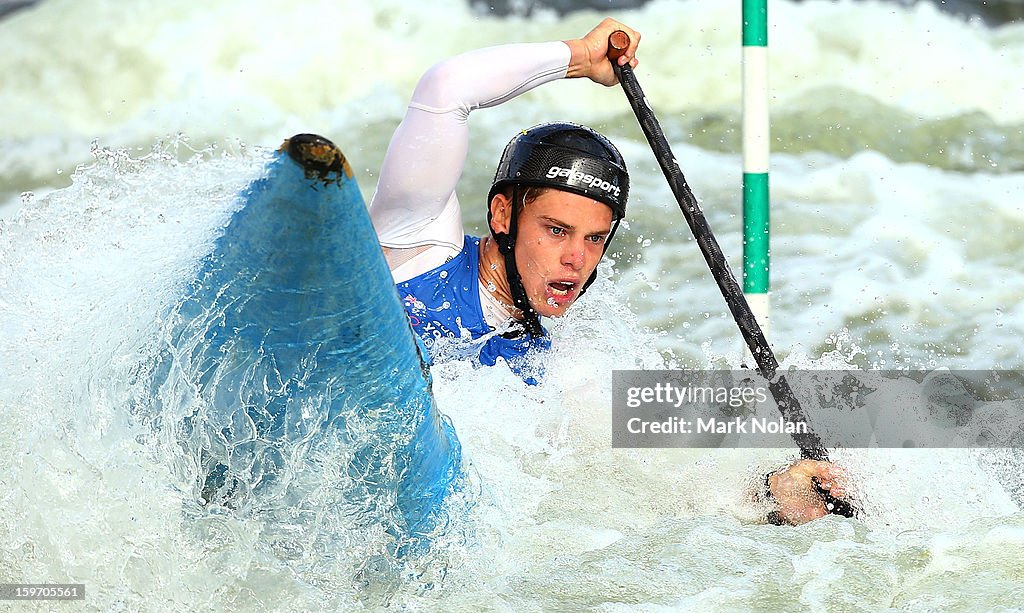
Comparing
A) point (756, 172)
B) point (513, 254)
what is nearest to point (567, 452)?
point (513, 254)

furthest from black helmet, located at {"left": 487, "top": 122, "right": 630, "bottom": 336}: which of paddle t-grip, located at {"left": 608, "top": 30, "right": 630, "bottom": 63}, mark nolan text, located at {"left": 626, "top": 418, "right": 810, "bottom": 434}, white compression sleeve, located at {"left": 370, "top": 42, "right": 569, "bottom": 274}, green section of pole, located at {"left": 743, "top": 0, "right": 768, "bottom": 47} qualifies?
green section of pole, located at {"left": 743, "top": 0, "right": 768, "bottom": 47}

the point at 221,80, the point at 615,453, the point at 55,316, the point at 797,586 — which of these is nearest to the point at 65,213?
the point at 55,316

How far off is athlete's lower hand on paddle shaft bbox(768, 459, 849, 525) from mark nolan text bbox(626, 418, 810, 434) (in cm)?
22

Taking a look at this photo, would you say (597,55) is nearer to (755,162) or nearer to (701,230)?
(701,230)

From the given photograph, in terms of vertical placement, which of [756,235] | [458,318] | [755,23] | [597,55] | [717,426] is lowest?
[717,426]

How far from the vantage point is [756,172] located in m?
3.31

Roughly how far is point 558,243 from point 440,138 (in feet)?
1.23

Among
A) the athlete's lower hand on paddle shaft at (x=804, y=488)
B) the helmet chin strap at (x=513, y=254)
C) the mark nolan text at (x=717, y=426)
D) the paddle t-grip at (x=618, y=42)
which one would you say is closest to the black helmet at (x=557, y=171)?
the helmet chin strap at (x=513, y=254)

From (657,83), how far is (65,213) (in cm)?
557

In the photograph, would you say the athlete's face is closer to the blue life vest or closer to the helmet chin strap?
the helmet chin strap

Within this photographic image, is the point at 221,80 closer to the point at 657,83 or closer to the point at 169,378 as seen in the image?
the point at 657,83

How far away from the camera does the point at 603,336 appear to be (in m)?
3.07

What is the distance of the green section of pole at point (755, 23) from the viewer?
3.26 m

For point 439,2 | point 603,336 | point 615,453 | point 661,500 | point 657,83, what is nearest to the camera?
point 661,500
